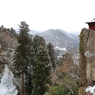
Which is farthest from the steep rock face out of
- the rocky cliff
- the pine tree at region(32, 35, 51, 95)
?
the pine tree at region(32, 35, 51, 95)

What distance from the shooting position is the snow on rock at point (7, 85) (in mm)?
18638

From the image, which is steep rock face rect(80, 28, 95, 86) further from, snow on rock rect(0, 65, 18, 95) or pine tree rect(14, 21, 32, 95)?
snow on rock rect(0, 65, 18, 95)

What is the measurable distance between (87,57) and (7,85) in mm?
15664

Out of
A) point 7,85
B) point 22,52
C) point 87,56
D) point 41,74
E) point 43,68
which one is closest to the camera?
point 87,56

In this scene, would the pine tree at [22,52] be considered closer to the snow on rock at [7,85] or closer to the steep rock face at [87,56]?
the snow on rock at [7,85]

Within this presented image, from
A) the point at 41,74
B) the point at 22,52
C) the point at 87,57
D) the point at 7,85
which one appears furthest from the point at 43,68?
the point at 7,85

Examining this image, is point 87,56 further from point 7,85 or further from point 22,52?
point 7,85

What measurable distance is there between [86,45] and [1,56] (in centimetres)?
1741

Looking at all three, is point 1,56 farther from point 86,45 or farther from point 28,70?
Result: point 86,45

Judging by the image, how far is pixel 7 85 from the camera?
20.2m

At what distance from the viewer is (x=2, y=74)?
22.0m

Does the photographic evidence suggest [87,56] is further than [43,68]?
No

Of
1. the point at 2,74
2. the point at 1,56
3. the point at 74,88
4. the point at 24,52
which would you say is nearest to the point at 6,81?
the point at 2,74

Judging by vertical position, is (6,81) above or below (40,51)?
below
